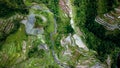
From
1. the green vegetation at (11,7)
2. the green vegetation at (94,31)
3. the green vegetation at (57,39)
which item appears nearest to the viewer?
the green vegetation at (57,39)

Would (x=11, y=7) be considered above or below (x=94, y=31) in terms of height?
above

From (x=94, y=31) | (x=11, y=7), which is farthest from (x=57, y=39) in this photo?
(x=11, y=7)

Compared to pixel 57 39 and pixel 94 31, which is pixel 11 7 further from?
pixel 94 31

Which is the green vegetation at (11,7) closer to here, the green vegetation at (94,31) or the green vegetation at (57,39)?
the green vegetation at (57,39)

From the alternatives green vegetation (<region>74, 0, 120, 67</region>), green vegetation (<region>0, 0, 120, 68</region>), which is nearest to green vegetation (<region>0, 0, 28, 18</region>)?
green vegetation (<region>0, 0, 120, 68</region>)

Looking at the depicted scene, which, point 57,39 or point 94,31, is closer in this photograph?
point 94,31

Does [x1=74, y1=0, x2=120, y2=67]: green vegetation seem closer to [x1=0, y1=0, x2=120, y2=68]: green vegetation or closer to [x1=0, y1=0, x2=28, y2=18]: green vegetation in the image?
[x1=0, y1=0, x2=120, y2=68]: green vegetation

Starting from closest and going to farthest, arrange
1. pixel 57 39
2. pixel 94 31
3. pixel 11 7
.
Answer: pixel 94 31
pixel 57 39
pixel 11 7

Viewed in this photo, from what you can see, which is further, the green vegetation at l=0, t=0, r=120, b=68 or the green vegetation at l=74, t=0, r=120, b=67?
the green vegetation at l=74, t=0, r=120, b=67

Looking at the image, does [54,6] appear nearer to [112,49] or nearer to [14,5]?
[14,5]

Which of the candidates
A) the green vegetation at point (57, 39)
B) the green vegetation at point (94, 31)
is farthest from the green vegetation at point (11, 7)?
the green vegetation at point (94, 31)

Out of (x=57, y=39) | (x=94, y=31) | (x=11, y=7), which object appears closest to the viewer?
(x=94, y=31)
